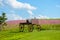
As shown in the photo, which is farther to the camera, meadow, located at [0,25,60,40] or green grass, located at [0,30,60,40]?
meadow, located at [0,25,60,40]

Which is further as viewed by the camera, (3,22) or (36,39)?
(3,22)

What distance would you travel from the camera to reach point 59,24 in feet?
121

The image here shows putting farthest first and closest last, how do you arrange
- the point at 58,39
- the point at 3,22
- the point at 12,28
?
1. the point at 3,22
2. the point at 12,28
3. the point at 58,39

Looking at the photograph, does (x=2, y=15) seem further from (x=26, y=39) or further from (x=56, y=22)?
(x=26, y=39)

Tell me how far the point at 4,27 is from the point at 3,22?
1.52 m

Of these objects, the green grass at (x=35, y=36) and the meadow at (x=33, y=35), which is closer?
the green grass at (x=35, y=36)

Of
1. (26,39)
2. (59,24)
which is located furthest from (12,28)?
(26,39)

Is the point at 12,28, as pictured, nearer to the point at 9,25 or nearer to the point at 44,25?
the point at 9,25

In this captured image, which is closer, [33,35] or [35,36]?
[35,36]

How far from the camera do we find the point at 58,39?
19.9 meters

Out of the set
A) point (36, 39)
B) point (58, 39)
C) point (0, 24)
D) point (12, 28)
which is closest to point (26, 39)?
point (36, 39)

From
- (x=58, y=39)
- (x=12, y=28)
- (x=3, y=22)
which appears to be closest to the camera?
(x=58, y=39)

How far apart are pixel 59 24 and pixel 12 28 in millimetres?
8803

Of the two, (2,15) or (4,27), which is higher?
(2,15)
